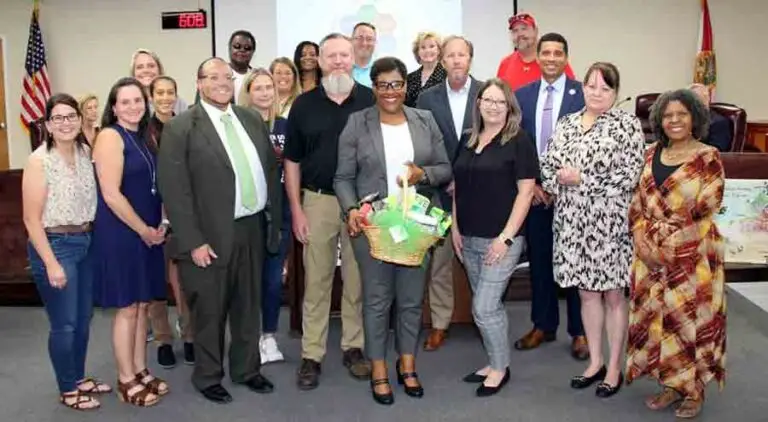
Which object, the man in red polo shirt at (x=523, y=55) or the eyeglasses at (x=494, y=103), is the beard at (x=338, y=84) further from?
the man in red polo shirt at (x=523, y=55)

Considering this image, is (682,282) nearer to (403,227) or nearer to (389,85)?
(403,227)

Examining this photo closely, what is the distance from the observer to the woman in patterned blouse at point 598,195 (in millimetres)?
3475

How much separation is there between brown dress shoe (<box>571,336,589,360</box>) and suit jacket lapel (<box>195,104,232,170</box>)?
80.4 inches

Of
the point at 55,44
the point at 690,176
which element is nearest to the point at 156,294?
the point at 690,176

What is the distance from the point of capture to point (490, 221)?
138 inches

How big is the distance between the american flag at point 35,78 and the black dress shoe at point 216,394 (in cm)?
585

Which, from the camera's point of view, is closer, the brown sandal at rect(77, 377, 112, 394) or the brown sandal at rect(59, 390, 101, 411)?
the brown sandal at rect(59, 390, 101, 411)

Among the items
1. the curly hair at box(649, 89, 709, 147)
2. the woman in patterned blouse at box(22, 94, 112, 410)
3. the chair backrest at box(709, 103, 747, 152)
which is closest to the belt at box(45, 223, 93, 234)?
the woman in patterned blouse at box(22, 94, 112, 410)

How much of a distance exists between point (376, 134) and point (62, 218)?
1.36 metres

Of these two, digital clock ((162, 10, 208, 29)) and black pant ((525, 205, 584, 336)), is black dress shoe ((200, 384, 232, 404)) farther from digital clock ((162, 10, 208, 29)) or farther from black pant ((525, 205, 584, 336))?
digital clock ((162, 10, 208, 29))

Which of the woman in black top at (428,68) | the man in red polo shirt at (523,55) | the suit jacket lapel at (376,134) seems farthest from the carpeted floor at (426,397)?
the man in red polo shirt at (523,55)

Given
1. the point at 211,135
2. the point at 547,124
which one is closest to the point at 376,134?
the point at 211,135

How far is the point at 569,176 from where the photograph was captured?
351cm

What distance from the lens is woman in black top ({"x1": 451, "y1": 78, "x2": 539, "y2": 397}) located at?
3451 mm
